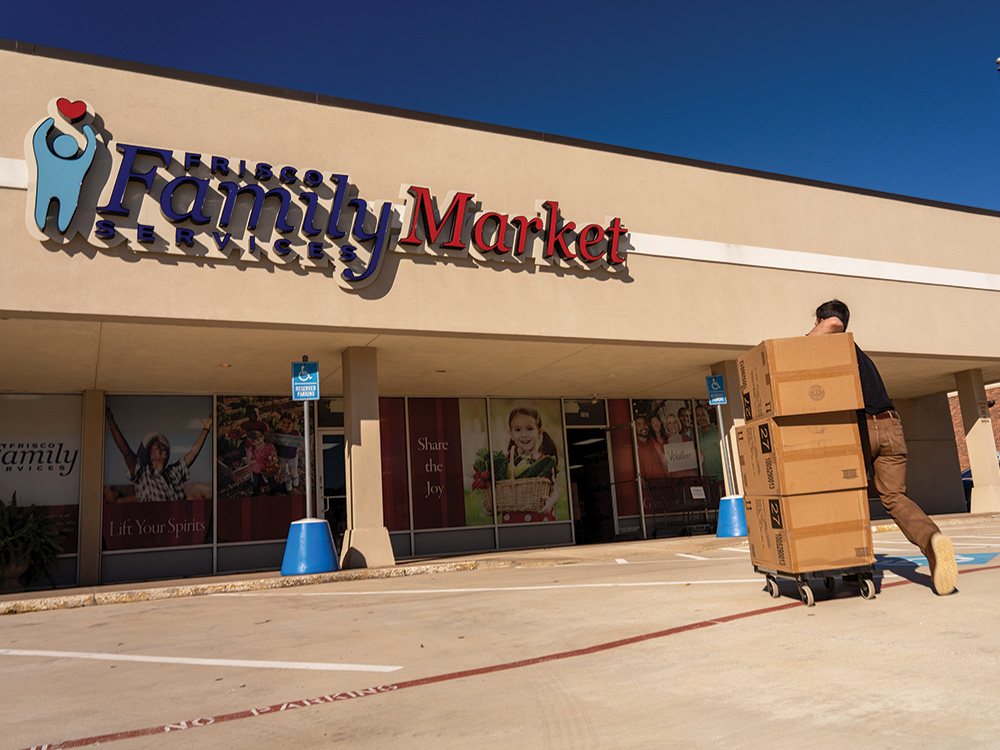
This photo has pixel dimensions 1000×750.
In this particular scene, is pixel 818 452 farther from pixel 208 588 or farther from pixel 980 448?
pixel 980 448

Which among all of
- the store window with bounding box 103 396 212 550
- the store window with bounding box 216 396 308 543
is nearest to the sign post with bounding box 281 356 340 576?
the store window with bounding box 216 396 308 543

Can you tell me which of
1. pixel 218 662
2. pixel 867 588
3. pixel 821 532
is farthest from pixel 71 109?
pixel 867 588

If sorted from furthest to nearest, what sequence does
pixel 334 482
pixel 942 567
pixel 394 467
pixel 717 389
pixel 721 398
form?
pixel 394 467 → pixel 334 482 → pixel 717 389 → pixel 721 398 → pixel 942 567

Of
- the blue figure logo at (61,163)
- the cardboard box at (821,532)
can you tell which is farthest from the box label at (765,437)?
the blue figure logo at (61,163)

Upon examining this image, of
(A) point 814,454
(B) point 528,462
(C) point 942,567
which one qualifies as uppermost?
(B) point 528,462

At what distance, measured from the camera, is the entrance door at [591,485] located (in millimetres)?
18812

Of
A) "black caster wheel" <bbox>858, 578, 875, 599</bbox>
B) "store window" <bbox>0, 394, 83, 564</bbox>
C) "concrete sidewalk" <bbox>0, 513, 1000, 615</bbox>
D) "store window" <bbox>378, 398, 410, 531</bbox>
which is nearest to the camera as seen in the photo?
"black caster wheel" <bbox>858, 578, 875, 599</bbox>

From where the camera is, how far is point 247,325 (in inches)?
407

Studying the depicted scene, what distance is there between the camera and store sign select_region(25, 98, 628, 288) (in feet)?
31.2

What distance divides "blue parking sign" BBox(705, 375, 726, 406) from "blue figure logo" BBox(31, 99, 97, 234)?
1098cm

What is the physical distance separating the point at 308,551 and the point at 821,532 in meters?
7.28

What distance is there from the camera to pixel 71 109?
381 inches

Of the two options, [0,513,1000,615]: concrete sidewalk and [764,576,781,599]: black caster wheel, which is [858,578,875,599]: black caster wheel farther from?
[0,513,1000,615]: concrete sidewalk

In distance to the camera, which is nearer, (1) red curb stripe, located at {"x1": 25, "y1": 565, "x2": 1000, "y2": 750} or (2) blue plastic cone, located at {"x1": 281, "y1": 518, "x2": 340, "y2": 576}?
(1) red curb stripe, located at {"x1": 25, "y1": 565, "x2": 1000, "y2": 750}
